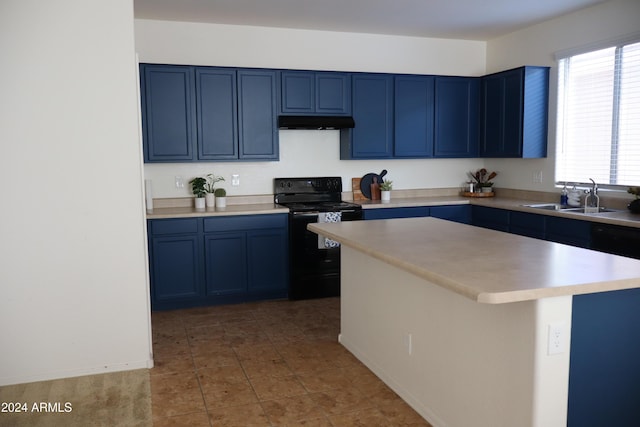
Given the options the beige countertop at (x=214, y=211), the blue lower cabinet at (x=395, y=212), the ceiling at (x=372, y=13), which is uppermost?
the ceiling at (x=372, y=13)

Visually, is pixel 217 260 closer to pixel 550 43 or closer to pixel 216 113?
pixel 216 113

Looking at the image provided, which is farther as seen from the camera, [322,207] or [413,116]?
[413,116]

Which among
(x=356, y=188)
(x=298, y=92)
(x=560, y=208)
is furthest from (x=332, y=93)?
(x=560, y=208)

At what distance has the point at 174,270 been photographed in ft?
16.1

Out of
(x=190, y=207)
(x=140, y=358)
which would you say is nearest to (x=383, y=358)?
(x=140, y=358)

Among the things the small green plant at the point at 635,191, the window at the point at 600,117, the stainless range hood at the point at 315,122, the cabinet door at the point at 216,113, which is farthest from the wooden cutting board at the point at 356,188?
the small green plant at the point at 635,191

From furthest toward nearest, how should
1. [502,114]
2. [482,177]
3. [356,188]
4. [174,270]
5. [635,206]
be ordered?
[482,177] < [356,188] < [502,114] < [174,270] < [635,206]

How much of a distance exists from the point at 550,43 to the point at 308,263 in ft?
10.5

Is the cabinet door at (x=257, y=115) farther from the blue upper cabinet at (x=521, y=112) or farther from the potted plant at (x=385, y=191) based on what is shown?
the blue upper cabinet at (x=521, y=112)

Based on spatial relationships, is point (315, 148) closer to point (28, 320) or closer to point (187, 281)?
point (187, 281)

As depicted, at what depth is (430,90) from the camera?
19.4 ft

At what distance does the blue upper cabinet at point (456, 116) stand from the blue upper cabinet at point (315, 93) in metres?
1.09

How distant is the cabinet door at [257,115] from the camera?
17.2 ft

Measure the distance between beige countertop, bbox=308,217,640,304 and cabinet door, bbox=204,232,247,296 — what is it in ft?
5.54
